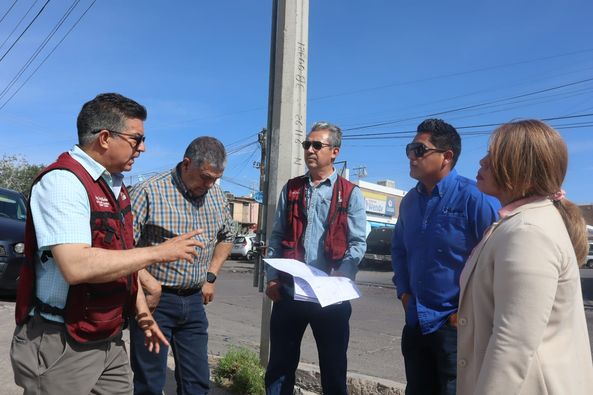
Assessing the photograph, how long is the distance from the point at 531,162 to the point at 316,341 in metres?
1.84

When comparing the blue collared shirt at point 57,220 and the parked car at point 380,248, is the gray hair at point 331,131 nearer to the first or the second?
the blue collared shirt at point 57,220

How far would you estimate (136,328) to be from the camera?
309 cm

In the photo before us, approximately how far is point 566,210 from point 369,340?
593 centimetres

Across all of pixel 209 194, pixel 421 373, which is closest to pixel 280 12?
pixel 209 194

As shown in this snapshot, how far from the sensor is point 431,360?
2754mm

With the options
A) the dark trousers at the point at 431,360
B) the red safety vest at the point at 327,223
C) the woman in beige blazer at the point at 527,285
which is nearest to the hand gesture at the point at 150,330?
the red safety vest at the point at 327,223

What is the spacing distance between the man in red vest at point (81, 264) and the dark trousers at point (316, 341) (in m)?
1.13

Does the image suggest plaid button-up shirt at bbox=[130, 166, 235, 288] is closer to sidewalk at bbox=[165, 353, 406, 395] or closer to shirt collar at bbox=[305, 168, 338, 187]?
shirt collar at bbox=[305, 168, 338, 187]

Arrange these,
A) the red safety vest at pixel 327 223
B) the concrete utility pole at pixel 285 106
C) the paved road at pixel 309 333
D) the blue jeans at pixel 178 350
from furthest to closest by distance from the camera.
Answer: the paved road at pixel 309 333, the concrete utility pole at pixel 285 106, the red safety vest at pixel 327 223, the blue jeans at pixel 178 350

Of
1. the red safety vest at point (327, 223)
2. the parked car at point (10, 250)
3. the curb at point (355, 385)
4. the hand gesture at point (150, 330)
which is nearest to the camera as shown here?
the hand gesture at point (150, 330)

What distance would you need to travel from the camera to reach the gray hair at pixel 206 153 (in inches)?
127

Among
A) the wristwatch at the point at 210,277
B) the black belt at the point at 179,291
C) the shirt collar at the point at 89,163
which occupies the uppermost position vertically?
the shirt collar at the point at 89,163

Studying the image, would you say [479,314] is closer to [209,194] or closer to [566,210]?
[566,210]

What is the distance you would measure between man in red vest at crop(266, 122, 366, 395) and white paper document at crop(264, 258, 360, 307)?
20cm
